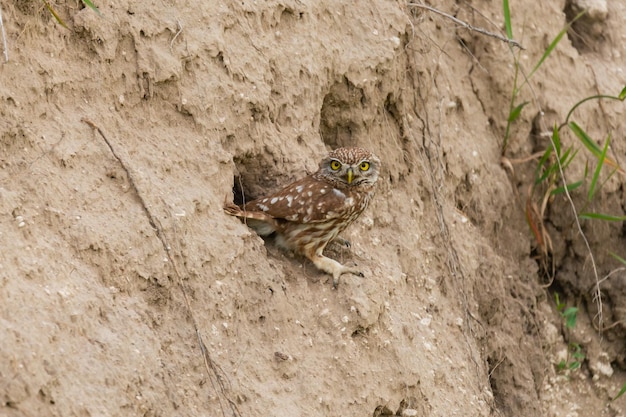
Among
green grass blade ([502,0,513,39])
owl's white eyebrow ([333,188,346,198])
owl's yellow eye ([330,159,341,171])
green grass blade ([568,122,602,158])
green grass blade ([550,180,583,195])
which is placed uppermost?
green grass blade ([502,0,513,39])

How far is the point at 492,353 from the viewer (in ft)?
19.8

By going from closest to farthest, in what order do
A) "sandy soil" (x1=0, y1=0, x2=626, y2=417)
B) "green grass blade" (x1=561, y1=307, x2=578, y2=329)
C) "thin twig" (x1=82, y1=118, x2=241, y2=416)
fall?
"sandy soil" (x1=0, y1=0, x2=626, y2=417) → "thin twig" (x1=82, y1=118, x2=241, y2=416) → "green grass blade" (x1=561, y1=307, x2=578, y2=329)

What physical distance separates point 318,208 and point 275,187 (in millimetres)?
345

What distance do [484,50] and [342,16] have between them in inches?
53.1

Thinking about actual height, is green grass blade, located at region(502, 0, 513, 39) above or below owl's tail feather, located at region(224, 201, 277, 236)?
above

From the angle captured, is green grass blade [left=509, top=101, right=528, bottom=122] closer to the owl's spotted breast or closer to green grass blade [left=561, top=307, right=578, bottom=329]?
green grass blade [left=561, top=307, right=578, bottom=329]

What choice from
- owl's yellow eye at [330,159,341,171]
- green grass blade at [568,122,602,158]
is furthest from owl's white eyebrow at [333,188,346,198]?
green grass blade at [568,122,602,158]

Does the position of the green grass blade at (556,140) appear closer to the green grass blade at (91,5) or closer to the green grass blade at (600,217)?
the green grass blade at (600,217)

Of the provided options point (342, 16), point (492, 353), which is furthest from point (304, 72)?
point (492, 353)

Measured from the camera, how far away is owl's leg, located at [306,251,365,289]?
5109mm

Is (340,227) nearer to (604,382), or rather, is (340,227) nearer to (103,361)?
(103,361)

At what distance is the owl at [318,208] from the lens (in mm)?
5102

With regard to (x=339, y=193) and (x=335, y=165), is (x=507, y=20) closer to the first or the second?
(x=335, y=165)

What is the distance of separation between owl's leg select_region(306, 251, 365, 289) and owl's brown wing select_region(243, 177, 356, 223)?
21 centimetres
